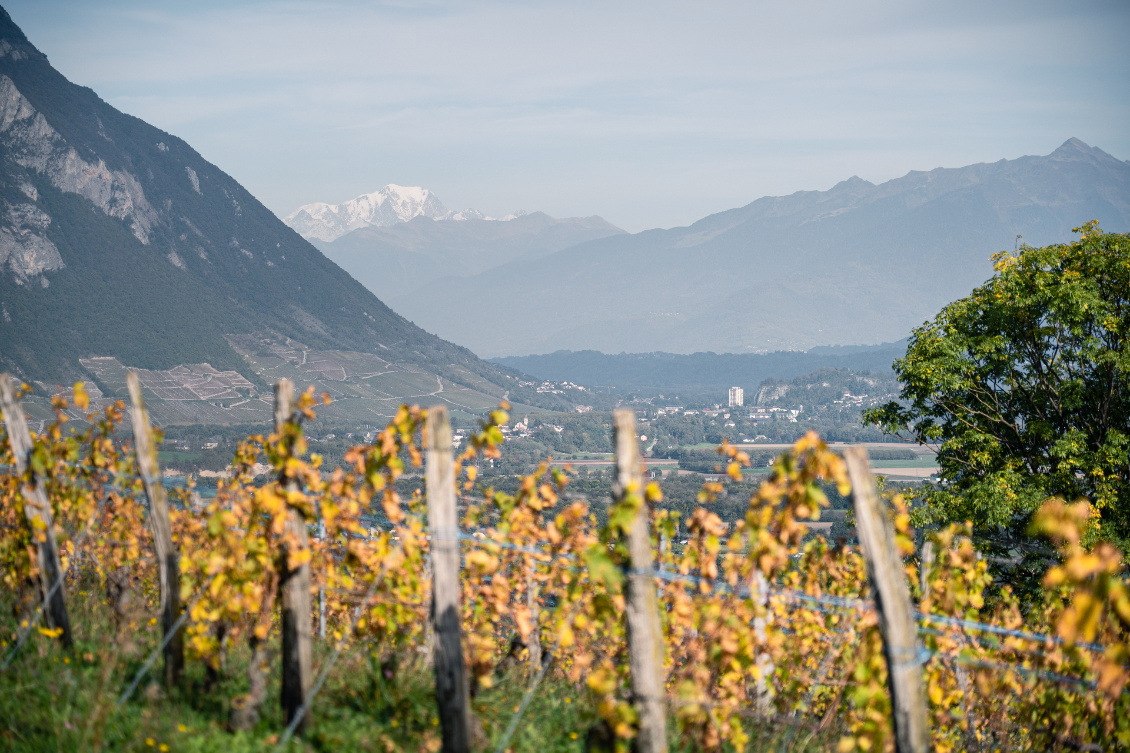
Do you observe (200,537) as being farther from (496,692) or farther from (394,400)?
(394,400)

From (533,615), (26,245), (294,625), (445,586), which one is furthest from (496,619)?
(26,245)

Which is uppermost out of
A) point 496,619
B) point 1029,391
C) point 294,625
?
point 1029,391

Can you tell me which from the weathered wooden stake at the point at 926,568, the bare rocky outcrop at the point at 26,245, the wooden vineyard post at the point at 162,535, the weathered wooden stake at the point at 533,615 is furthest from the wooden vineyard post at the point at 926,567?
the bare rocky outcrop at the point at 26,245

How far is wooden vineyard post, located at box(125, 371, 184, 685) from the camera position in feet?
19.8

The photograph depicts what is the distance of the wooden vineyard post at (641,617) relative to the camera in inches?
173

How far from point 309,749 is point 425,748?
2.36ft

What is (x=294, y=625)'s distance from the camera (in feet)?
18.1

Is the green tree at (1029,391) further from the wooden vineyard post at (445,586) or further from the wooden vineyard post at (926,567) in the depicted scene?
the wooden vineyard post at (445,586)

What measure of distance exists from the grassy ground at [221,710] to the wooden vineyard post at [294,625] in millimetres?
176

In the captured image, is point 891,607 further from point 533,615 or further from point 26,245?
point 26,245

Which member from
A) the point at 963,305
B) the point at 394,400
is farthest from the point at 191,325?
the point at 963,305

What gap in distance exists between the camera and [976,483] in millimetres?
17953

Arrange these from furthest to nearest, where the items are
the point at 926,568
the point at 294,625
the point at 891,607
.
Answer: the point at 926,568
the point at 294,625
the point at 891,607

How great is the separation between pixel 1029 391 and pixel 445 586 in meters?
19.1
